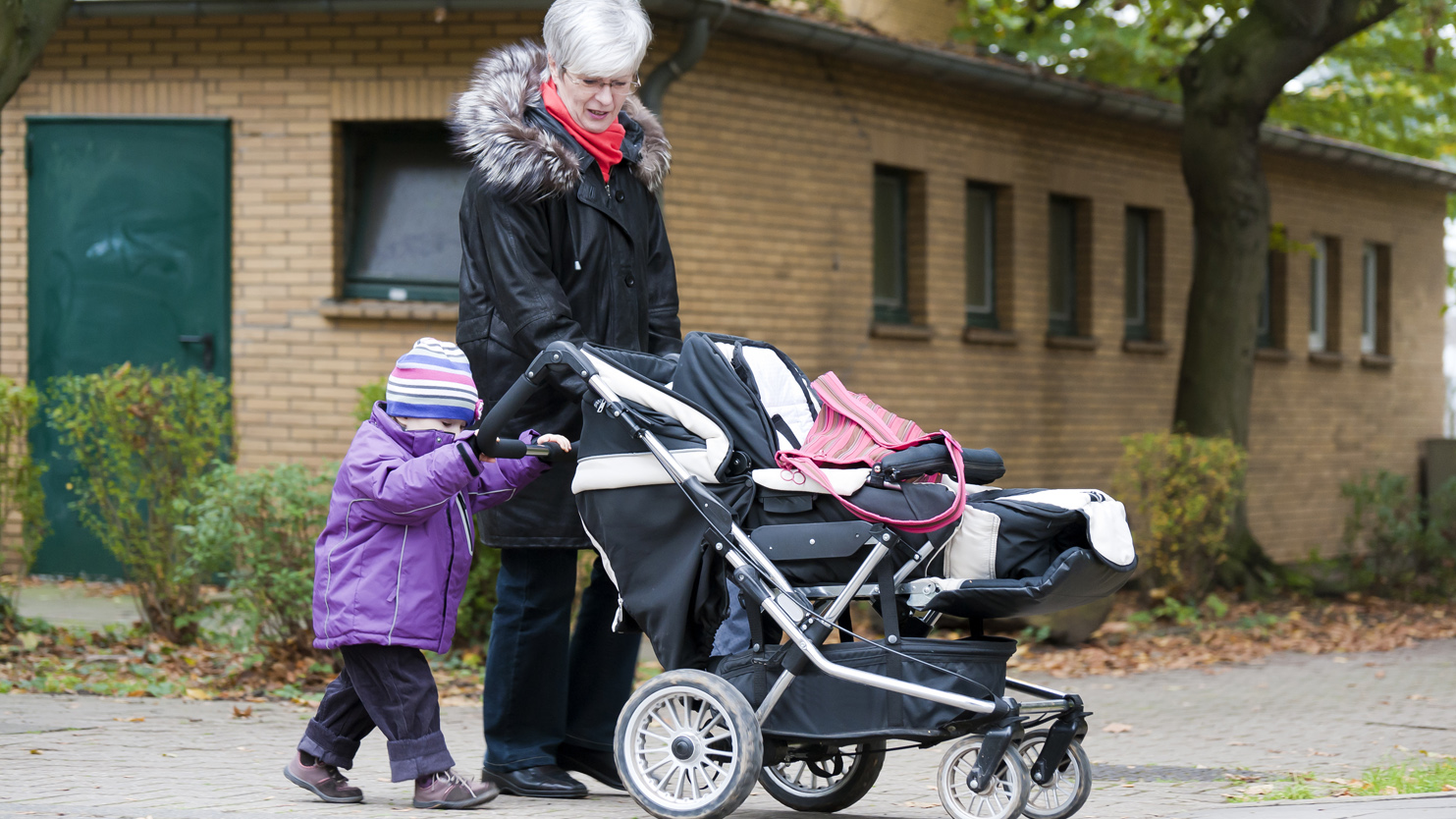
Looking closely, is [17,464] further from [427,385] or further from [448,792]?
[448,792]

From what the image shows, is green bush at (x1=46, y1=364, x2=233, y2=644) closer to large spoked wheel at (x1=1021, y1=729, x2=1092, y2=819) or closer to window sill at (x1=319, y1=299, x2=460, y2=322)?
window sill at (x1=319, y1=299, x2=460, y2=322)

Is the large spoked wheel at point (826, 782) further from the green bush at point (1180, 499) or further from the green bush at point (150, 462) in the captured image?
the green bush at point (1180, 499)

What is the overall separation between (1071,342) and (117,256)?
8.20 metres

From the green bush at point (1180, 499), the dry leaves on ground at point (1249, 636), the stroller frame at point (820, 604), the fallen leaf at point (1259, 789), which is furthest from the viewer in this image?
the green bush at point (1180, 499)

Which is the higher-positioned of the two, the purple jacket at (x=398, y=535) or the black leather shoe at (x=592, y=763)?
the purple jacket at (x=398, y=535)

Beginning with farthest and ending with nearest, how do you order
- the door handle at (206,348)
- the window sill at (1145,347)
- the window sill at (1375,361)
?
1. the window sill at (1375,361)
2. the window sill at (1145,347)
3. the door handle at (206,348)

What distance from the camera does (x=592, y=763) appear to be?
5391 millimetres

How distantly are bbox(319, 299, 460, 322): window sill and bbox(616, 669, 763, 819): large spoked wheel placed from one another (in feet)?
20.0

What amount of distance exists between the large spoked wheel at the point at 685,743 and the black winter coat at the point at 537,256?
72 cm

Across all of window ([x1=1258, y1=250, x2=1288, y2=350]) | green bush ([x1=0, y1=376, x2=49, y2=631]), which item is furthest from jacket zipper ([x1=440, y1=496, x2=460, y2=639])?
window ([x1=1258, y1=250, x2=1288, y2=350])

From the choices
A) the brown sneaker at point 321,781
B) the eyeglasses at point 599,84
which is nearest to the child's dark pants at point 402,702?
the brown sneaker at point 321,781

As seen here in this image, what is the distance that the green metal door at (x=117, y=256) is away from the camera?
11.0 meters

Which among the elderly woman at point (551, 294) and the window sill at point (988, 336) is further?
the window sill at point (988, 336)

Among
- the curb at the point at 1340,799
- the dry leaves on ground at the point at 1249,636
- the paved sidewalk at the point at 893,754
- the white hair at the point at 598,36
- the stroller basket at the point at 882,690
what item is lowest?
the dry leaves on ground at the point at 1249,636
